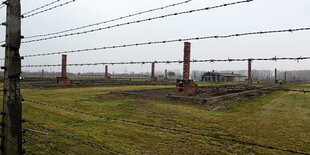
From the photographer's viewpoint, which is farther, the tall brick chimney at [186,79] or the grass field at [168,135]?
the tall brick chimney at [186,79]

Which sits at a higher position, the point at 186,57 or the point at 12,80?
the point at 186,57

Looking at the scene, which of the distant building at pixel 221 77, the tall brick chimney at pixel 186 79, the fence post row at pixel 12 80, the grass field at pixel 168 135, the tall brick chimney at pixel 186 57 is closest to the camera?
the fence post row at pixel 12 80

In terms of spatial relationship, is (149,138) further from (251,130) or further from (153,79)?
(153,79)

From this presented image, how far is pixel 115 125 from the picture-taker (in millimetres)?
5926

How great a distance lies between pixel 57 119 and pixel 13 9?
4800mm

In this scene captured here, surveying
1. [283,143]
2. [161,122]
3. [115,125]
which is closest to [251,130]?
[283,143]

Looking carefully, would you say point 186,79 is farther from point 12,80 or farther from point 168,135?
point 12,80

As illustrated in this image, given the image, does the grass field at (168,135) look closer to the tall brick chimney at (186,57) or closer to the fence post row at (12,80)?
the fence post row at (12,80)

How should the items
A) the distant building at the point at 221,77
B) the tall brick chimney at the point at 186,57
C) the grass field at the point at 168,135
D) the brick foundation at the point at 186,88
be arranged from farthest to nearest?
the distant building at the point at 221,77
the tall brick chimney at the point at 186,57
the brick foundation at the point at 186,88
the grass field at the point at 168,135

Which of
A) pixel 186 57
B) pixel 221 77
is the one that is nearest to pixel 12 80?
pixel 186 57

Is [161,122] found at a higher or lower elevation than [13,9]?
lower

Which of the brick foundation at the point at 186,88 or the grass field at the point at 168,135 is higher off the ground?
the brick foundation at the point at 186,88

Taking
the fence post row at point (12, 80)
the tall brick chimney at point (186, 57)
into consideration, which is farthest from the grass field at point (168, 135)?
the tall brick chimney at point (186, 57)

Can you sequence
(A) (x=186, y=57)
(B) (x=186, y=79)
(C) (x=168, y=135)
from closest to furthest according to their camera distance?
(C) (x=168, y=135) < (B) (x=186, y=79) < (A) (x=186, y=57)
